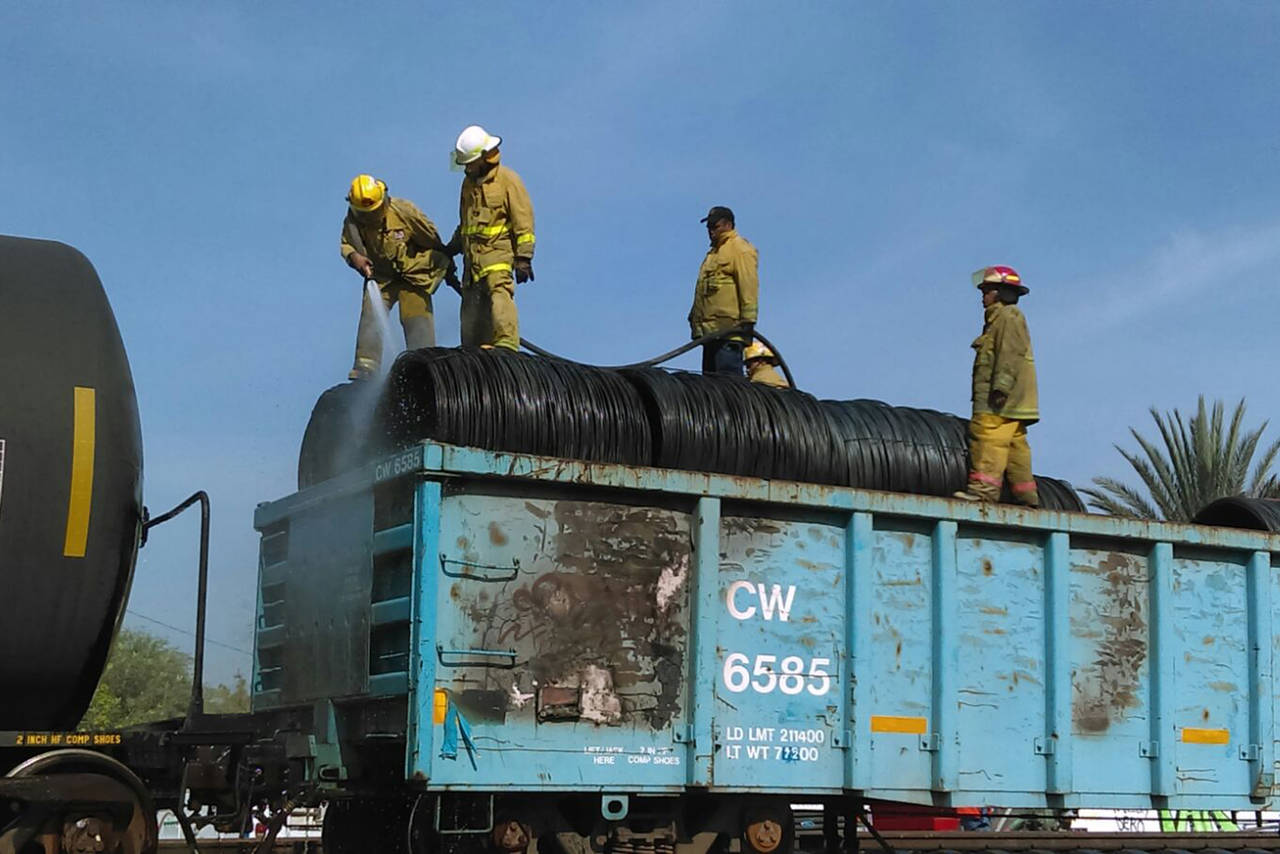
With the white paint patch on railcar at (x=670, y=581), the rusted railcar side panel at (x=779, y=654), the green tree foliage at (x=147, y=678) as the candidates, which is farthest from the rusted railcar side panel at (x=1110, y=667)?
the green tree foliage at (x=147, y=678)

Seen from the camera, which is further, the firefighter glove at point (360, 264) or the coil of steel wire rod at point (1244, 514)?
the coil of steel wire rod at point (1244, 514)

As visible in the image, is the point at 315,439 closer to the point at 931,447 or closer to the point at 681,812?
the point at 681,812

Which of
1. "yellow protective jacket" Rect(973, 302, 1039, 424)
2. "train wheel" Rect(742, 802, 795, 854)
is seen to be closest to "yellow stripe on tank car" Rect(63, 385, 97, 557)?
"train wheel" Rect(742, 802, 795, 854)

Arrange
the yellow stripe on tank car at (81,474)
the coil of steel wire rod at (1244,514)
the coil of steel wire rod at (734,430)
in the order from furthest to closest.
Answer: the coil of steel wire rod at (1244,514) < the coil of steel wire rod at (734,430) < the yellow stripe on tank car at (81,474)

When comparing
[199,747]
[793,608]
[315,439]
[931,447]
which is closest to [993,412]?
[931,447]

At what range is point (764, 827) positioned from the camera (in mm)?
7930

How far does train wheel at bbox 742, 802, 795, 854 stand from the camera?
7910mm

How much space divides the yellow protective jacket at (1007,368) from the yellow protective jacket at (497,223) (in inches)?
112

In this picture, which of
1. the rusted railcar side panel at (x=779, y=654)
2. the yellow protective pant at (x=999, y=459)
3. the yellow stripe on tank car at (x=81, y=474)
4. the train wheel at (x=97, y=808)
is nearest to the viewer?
the train wheel at (x=97, y=808)

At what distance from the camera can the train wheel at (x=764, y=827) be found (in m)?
7.91

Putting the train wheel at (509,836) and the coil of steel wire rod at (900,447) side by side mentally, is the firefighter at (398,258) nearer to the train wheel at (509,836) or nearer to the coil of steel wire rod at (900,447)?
the coil of steel wire rod at (900,447)

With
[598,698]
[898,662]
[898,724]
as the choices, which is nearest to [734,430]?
[898,662]

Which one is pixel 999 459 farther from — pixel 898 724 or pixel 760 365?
pixel 760 365

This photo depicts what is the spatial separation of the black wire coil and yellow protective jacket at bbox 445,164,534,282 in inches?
46.1
